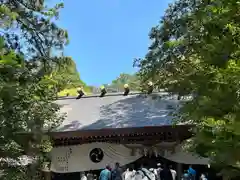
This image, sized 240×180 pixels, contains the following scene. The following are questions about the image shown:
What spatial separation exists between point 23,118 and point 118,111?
5.87 m

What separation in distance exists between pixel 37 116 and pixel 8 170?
71.8 inches

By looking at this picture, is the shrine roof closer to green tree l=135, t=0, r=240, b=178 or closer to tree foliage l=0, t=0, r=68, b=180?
tree foliage l=0, t=0, r=68, b=180

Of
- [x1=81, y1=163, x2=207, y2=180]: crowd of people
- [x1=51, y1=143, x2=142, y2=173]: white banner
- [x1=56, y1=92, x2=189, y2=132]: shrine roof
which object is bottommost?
[x1=81, y1=163, x2=207, y2=180]: crowd of people

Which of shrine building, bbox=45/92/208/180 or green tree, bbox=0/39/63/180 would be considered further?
shrine building, bbox=45/92/208/180

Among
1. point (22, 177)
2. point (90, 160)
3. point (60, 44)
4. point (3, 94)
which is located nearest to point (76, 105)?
point (90, 160)

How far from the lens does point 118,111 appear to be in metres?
16.7

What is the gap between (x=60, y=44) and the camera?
13914 mm

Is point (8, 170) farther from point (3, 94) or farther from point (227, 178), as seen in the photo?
point (227, 178)

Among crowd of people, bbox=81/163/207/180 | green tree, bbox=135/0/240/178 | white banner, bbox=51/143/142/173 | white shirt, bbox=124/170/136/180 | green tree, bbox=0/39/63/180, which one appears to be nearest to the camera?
green tree, bbox=135/0/240/178

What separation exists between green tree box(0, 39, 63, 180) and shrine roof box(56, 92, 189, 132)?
2.19m

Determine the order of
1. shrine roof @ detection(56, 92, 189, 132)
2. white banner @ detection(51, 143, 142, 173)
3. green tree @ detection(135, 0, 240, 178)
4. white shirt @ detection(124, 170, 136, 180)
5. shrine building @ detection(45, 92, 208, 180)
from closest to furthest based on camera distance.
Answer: green tree @ detection(135, 0, 240, 178) → white shirt @ detection(124, 170, 136, 180) → shrine building @ detection(45, 92, 208, 180) → shrine roof @ detection(56, 92, 189, 132) → white banner @ detection(51, 143, 142, 173)

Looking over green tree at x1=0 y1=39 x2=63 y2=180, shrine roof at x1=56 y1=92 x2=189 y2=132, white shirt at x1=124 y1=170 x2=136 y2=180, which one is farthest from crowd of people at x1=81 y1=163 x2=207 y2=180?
green tree at x1=0 y1=39 x2=63 y2=180

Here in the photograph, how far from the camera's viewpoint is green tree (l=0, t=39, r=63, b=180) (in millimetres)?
9766

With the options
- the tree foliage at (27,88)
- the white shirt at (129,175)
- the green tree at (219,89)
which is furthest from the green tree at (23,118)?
the green tree at (219,89)
